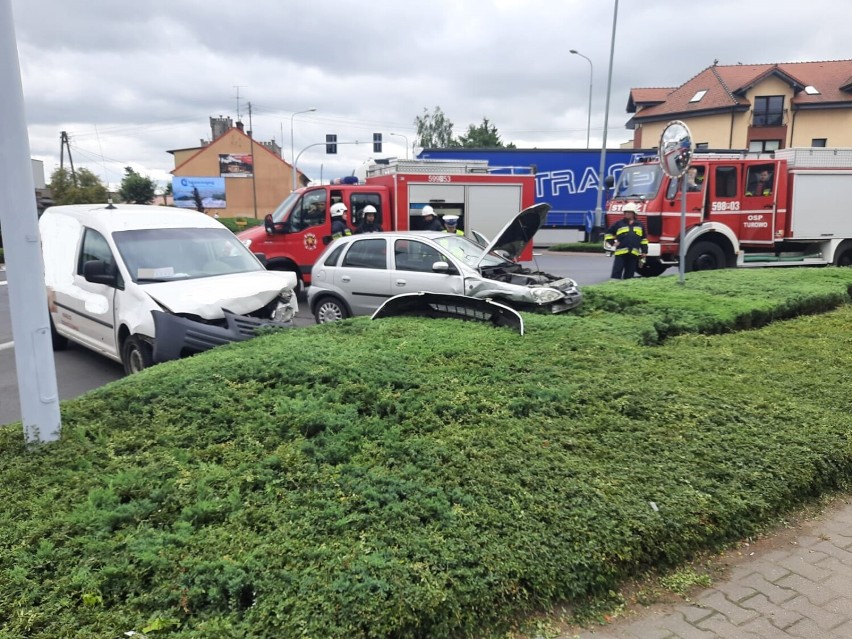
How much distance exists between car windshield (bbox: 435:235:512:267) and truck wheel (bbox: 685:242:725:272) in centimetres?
665

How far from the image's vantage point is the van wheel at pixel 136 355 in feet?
20.2

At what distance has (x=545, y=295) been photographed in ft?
24.9

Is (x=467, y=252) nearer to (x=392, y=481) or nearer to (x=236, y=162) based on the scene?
(x=392, y=481)

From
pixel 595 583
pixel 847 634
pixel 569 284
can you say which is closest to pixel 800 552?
pixel 847 634

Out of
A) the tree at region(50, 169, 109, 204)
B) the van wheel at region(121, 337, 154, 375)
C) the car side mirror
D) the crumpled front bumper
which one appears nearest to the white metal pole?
the crumpled front bumper

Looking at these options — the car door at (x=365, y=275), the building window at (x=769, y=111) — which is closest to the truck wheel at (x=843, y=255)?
the car door at (x=365, y=275)

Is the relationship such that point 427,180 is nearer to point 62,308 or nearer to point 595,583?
point 62,308

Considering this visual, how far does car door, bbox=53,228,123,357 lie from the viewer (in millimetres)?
6648

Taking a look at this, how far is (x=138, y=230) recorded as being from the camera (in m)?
7.07

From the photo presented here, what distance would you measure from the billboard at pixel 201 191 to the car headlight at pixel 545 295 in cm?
6703

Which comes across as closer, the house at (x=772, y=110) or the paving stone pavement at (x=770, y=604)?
the paving stone pavement at (x=770, y=604)

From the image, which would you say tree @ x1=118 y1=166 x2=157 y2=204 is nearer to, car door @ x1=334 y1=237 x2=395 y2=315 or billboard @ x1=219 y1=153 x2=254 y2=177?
billboard @ x1=219 y1=153 x2=254 y2=177

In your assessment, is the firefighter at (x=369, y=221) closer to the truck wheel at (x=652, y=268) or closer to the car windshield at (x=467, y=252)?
the car windshield at (x=467, y=252)

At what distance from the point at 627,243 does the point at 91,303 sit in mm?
8753
